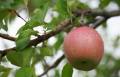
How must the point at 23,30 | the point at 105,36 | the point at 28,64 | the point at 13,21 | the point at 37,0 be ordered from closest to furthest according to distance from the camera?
the point at 23,30 < the point at 28,64 < the point at 37,0 < the point at 13,21 < the point at 105,36

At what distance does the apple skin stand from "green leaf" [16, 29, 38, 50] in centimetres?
13

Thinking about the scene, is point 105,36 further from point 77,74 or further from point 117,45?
point 77,74

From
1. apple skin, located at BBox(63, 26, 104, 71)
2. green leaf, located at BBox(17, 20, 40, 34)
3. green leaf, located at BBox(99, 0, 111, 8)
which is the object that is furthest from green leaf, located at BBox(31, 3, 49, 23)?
green leaf, located at BBox(99, 0, 111, 8)

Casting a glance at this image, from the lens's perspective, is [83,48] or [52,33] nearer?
[83,48]

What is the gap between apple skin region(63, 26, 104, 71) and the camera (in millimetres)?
1505

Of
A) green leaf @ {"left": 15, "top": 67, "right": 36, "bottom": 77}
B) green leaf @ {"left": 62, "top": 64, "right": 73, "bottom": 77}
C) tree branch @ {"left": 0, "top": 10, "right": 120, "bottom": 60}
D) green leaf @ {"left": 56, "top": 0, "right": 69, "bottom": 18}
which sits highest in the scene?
green leaf @ {"left": 56, "top": 0, "right": 69, "bottom": 18}

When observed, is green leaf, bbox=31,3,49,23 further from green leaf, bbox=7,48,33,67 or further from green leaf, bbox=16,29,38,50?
green leaf, bbox=7,48,33,67

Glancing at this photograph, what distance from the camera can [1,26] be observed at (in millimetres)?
1716

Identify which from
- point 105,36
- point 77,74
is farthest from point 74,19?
point 105,36

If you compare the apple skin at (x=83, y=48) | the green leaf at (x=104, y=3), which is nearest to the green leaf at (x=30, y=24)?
the apple skin at (x=83, y=48)

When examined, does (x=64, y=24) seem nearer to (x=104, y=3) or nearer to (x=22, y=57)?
(x=22, y=57)

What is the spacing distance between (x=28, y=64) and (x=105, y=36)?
200cm

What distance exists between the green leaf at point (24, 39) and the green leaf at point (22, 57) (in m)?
0.06

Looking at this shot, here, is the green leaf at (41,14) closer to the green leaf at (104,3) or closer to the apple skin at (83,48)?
the apple skin at (83,48)
